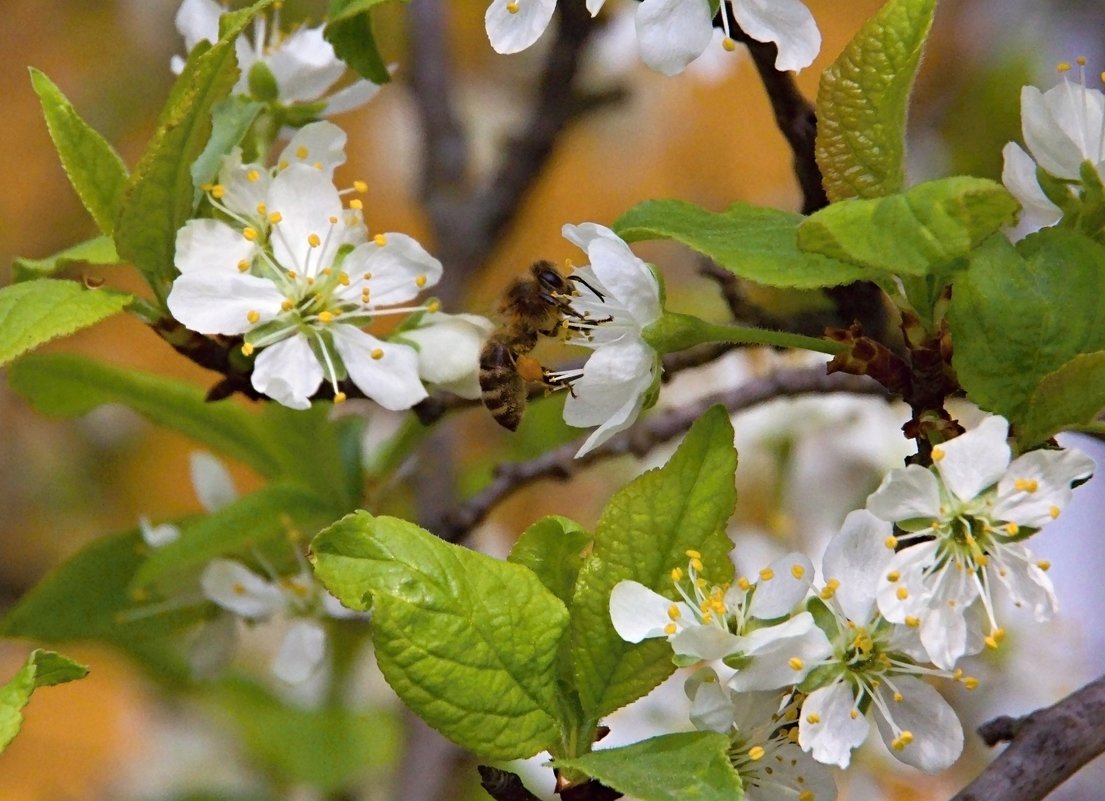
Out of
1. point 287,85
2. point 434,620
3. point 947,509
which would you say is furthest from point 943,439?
point 287,85

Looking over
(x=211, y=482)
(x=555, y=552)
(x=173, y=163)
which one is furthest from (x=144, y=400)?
(x=555, y=552)

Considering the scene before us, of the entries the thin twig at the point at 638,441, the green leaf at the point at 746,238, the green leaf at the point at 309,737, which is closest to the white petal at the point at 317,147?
the green leaf at the point at 746,238

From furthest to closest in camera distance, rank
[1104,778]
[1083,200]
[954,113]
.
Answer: [954,113], [1104,778], [1083,200]

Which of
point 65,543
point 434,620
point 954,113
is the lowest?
point 65,543

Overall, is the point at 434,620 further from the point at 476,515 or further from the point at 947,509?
the point at 476,515

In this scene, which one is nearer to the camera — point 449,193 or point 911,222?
point 911,222

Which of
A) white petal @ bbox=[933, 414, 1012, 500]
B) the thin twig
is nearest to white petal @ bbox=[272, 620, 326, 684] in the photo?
the thin twig

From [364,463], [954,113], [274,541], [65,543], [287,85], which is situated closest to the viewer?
[287,85]
